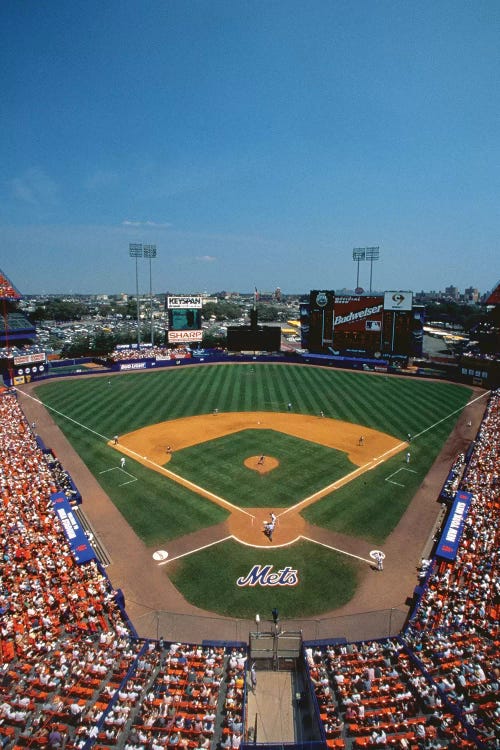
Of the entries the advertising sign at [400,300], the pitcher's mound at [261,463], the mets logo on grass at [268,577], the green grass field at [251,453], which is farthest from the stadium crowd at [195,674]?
the advertising sign at [400,300]

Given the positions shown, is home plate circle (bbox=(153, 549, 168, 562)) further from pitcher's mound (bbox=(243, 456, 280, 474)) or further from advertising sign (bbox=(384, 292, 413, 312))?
advertising sign (bbox=(384, 292, 413, 312))

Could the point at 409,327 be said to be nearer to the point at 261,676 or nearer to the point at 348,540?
the point at 348,540

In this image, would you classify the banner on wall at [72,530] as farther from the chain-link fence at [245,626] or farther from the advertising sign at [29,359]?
the advertising sign at [29,359]

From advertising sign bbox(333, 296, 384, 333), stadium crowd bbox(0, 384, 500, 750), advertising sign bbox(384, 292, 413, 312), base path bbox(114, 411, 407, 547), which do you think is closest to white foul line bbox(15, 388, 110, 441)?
base path bbox(114, 411, 407, 547)

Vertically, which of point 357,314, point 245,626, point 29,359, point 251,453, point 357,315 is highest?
point 357,314

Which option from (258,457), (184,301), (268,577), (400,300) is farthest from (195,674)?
(184,301)

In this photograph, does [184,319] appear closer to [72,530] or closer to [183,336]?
[183,336]
